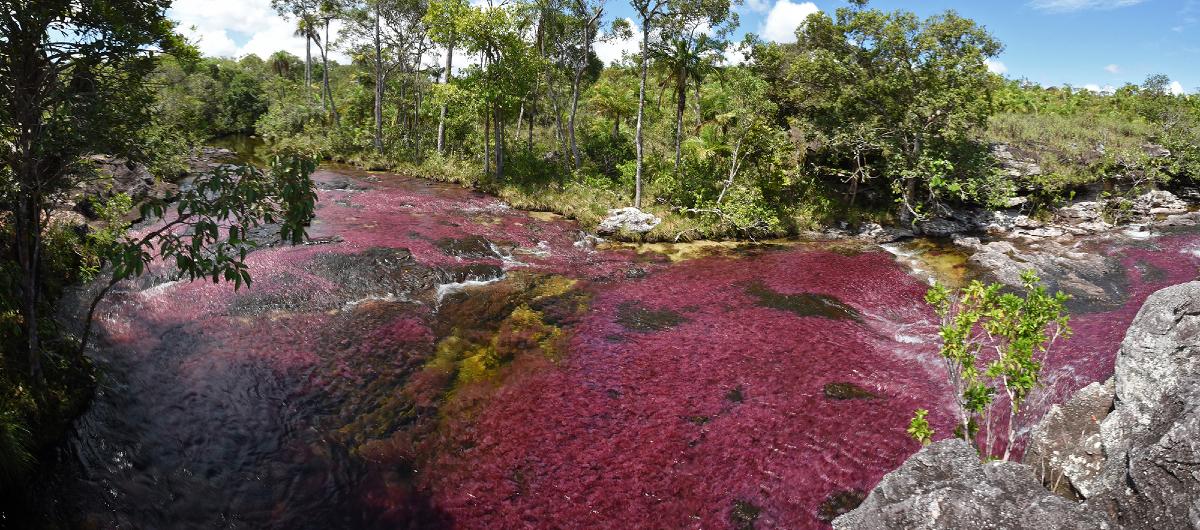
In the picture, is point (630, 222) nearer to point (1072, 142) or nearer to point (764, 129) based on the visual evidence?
point (764, 129)

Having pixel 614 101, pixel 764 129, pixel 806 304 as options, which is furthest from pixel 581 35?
pixel 806 304

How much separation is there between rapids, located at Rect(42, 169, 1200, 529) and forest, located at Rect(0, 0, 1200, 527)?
147cm

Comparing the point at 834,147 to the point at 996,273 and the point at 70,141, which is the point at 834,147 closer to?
the point at 996,273

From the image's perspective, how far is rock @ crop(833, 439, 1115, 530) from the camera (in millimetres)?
4590

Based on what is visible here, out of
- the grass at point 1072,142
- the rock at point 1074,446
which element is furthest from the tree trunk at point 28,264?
the grass at point 1072,142

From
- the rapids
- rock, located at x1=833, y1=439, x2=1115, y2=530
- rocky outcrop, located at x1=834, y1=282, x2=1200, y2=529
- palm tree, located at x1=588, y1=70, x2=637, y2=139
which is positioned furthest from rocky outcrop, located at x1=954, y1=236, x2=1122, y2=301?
palm tree, located at x1=588, y1=70, x2=637, y2=139

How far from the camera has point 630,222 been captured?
23562 mm

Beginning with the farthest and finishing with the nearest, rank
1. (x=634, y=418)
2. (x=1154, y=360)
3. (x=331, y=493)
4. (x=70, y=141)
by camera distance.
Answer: (x=634, y=418) < (x=331, y=493) < (x=70, y=141) < (x=1154, y=360)

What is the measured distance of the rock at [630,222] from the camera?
76.6ft

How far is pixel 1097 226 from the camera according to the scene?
26641 mm

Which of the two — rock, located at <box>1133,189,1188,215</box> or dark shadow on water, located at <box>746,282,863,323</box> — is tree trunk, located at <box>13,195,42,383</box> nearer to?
dark shadow on water, located at <box>746,282,863,323</box>

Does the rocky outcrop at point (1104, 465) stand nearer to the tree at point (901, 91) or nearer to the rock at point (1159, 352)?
the rock at point (1159, 352)

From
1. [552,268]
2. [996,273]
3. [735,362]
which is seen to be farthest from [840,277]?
[552,268]

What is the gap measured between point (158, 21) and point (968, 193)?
29592 millimetres
